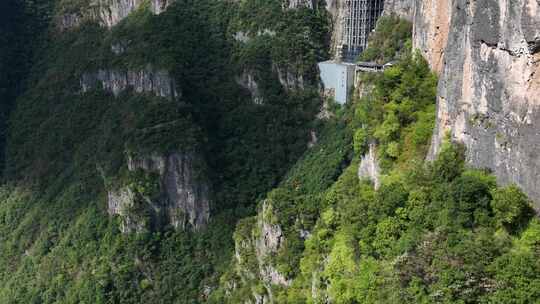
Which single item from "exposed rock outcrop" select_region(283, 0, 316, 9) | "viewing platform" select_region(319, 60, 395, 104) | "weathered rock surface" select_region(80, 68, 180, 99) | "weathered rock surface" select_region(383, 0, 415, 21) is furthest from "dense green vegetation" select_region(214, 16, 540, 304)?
"exposed rock outcrop" select_region(283, 0, 316, 9)

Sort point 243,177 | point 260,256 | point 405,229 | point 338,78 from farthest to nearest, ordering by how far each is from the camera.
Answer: point 243,177, point 338,78, point 260,256, point 405,229

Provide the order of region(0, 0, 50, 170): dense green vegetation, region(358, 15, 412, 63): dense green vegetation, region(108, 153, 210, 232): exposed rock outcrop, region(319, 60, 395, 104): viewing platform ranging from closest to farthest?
region(358, 15, 412, 63): dense green vegetation
region(319, 60, 395, 104): viewing platform
region(108, 153, 210, 232): exposed rock outcrop
region(0, 0, 50, 170): dense green vegetation

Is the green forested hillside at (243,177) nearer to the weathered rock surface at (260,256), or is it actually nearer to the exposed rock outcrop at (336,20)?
the weathered rock surface at (260,256)

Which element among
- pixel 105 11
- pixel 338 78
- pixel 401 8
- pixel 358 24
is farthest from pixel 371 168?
pixel 105 11

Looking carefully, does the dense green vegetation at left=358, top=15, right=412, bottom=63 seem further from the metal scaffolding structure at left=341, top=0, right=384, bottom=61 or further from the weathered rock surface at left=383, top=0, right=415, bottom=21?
the metal scaffolding structure at left=341, top=0, right=384, bottom=61

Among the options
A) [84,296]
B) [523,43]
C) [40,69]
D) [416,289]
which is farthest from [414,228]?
[40,69]

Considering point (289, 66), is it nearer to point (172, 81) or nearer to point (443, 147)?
point (172, 81)

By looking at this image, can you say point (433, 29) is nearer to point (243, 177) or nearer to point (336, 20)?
point (243, 177)
